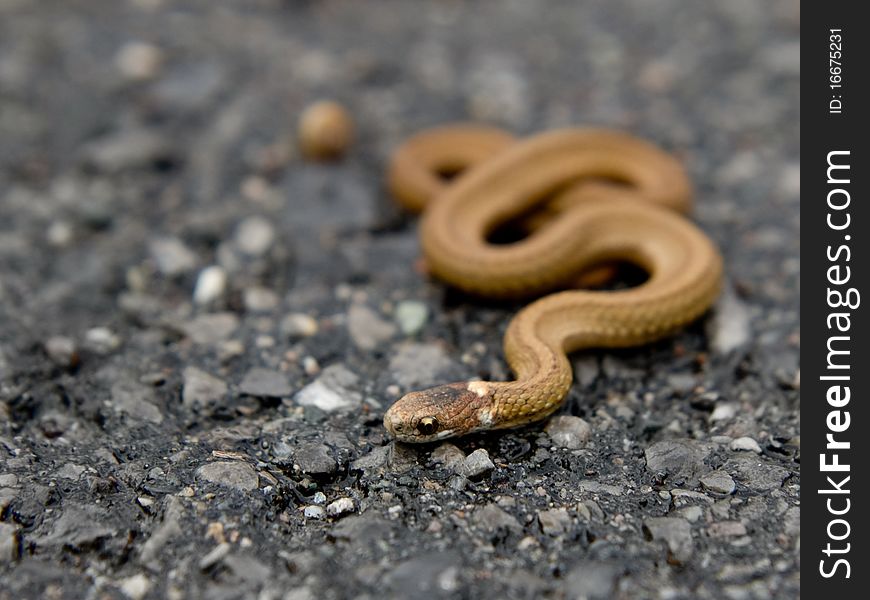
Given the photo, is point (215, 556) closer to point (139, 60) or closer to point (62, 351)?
point (62, 351)

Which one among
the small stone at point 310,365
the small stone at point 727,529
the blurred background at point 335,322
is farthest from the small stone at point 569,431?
the small stone at point 310,365

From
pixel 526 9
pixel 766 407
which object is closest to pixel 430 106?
pixel 526 9

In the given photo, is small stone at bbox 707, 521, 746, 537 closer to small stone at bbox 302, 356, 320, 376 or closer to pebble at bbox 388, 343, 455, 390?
pebble at bbox 388, 343, 455, 390

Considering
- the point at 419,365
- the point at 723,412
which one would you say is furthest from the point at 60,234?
the point at 723,412

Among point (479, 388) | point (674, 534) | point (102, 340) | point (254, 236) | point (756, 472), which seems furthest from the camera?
point (254, 236)

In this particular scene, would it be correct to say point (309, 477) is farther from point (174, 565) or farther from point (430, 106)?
point (430, 106)

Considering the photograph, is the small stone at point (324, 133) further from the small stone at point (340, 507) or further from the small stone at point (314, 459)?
the small stone at point (340, 507)
